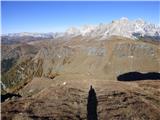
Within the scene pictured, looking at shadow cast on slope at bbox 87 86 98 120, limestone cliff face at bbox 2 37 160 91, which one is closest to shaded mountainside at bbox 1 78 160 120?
shadow cast on slope at bbox 87 86 98 120

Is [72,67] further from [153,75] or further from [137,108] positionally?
[137,108]

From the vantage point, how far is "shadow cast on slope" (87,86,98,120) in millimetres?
36372

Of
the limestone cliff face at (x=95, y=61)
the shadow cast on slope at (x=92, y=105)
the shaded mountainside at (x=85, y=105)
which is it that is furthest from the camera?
the limestone cliff face at (x=95, y=61)

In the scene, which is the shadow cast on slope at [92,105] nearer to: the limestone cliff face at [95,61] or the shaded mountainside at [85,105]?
the shaded mountainside at [85,105]

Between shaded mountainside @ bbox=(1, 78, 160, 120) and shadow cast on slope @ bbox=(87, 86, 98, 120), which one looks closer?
shadow cast on slope @ bbox=(87, 86, 98, 120)

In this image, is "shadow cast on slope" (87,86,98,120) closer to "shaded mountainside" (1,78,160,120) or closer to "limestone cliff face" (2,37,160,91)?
"shaded mountainside" (1,78,160,120)

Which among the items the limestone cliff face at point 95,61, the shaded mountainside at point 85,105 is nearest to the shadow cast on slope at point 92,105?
the shaded mountainside at point 85,105

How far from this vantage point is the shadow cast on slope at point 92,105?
119 feet

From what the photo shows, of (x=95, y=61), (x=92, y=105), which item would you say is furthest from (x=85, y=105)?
(x=95, y=61)

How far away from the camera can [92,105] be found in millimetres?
40594

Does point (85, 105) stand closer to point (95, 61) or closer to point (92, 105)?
point (92, 105)

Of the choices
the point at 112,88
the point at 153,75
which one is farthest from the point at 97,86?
the point at 153,75

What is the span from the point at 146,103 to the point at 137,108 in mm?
A: 2738

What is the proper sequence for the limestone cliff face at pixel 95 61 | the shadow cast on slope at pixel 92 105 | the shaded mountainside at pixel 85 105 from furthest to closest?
1. the limestone cliff face at pixel 95 61
2. the shaded mountainside at pixel 85 105
3. the shadow cast on slope at pixel 92 105
